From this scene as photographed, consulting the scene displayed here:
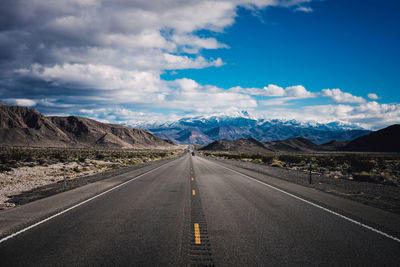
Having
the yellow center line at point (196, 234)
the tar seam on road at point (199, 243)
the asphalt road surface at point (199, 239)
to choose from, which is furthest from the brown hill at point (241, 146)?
the yellow center line at point (196, 234)

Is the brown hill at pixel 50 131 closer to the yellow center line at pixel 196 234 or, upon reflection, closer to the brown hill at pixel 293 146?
the brown hill at pixel 293 146

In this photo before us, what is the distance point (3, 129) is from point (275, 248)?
138 m

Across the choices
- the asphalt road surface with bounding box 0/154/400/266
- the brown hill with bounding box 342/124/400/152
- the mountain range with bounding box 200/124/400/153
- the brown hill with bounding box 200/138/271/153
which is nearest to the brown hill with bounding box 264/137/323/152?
the mountain range with bounding box 200/124/400/153

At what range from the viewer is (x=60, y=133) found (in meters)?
130

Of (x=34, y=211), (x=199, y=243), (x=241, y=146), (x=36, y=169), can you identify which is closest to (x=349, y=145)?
(x=241, y=146)

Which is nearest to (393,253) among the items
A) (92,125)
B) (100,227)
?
(100,227)

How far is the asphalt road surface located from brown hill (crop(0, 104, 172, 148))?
123 meters

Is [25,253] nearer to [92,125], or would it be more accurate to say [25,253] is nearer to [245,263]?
[245,263]

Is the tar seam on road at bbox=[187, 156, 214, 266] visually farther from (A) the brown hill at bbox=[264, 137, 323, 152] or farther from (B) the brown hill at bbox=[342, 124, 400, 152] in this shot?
(A) the brown hill at bbox=[264, 137, 323, 152]

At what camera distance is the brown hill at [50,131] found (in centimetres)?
11197

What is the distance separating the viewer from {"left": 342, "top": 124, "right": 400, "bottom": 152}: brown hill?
5107 inches

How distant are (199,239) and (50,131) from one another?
143m

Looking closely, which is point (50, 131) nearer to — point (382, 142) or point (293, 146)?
point (293, 146)

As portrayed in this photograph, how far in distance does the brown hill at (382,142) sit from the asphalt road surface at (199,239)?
150 meters
